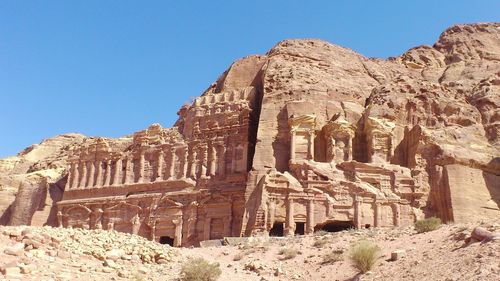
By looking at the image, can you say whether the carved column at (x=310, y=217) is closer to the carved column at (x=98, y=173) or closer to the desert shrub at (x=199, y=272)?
the desert shrub at (x=199, y=272)

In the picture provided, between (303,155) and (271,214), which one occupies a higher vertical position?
(303,155)

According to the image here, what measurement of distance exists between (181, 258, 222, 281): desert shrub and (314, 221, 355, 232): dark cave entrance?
50.4 feet

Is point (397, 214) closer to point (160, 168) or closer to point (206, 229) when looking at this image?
point (206, 229)

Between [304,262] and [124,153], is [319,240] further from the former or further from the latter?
[124,153]

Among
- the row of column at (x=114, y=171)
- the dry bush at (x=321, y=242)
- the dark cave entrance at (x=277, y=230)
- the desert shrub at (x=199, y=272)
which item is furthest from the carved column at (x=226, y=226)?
the desert shrub at (x=199, y=272)

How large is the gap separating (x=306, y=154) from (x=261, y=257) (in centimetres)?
1595

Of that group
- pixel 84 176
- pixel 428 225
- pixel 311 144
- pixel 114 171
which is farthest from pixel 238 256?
pixel 84 176

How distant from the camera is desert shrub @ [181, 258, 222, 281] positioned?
23.5 meters

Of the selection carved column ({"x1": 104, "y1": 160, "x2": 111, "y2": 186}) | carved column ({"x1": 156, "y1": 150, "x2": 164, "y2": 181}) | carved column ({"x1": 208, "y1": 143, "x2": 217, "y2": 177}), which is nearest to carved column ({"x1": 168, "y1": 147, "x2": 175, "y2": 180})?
carved column ({"x1": 156, "y1": 150, "x2": 164, "y2": 181})

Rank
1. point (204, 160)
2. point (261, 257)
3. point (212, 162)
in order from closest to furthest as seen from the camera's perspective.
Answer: point (261, 257)
point (212, 162)
point (204, 160)

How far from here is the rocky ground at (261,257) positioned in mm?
21516

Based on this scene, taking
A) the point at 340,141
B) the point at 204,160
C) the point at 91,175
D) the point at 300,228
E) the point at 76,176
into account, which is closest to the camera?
the point at 300,228

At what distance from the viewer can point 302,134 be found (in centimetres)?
4391

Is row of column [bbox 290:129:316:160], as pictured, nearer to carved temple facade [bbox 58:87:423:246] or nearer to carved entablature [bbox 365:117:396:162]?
carved temple facade [bbox 58:87:423:246]
